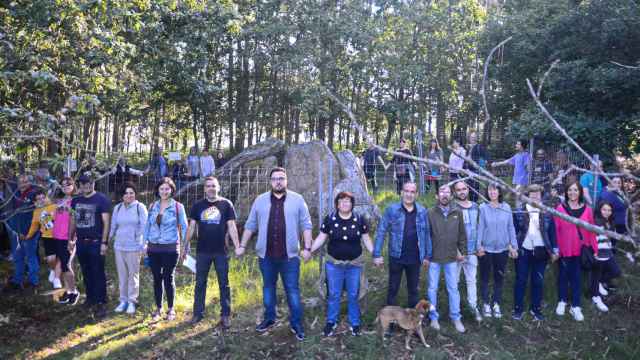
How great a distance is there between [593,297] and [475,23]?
15.8m

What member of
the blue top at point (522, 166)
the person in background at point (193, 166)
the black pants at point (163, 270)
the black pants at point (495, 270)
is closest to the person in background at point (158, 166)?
the person in background at point (193, 166)

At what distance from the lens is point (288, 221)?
5930mm

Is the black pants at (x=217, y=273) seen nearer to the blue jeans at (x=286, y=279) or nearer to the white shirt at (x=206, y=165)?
the blue jeans at (x=286, y=279)

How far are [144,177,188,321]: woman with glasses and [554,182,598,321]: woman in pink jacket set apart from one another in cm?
468

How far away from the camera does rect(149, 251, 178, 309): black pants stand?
6.33m

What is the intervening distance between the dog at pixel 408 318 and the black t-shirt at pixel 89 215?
3716 millimetres

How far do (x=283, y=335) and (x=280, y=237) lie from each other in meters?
1.18

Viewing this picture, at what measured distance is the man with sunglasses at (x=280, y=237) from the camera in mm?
5879

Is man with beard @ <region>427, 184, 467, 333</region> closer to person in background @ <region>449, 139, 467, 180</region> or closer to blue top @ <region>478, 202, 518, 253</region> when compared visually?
blue top @ <region>478, 202, 518, 253</region>

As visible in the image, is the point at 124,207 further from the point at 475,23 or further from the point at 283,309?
the point at 475,23

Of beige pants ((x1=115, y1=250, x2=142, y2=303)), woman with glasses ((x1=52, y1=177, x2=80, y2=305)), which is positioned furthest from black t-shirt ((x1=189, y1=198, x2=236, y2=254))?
woman with glasses ((x1=52, y1=177, x2=80, y2=305))

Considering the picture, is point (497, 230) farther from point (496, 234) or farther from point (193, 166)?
point (193, 166)

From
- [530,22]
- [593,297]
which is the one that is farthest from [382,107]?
[593,297]

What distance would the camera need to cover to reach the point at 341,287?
600cm
